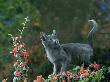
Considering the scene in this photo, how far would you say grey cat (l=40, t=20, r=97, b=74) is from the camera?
39.2ft

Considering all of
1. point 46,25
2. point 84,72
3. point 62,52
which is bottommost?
point 84,72

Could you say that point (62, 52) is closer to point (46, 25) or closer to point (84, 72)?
point (84, 72)

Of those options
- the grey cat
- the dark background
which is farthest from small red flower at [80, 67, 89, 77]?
the dark background

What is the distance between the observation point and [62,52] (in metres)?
12.4

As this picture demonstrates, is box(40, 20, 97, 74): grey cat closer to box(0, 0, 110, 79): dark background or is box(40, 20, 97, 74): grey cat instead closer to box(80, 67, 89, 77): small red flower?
box(80, 67, 89, 77): small red flower

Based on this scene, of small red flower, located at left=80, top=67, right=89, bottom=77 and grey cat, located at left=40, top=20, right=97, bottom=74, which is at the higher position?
grey cat, located at left=40, top=20, right=97, bottom=74

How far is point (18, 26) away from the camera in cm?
1728

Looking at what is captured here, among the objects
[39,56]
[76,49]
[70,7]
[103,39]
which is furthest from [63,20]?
[76,49]

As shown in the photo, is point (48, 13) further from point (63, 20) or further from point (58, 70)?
point (58, 70)

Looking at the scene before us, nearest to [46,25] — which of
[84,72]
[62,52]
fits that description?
[62,52]

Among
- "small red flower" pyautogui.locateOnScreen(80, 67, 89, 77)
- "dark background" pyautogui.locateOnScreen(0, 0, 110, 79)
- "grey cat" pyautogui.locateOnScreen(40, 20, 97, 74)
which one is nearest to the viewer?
"small red flower" pyautogui.locateOnScreen(80, 67, 89, 77)

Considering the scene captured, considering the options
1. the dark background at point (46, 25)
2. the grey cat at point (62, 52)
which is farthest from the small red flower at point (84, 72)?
the dark background at point (46, 25)

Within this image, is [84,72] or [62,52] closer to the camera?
[84,72]

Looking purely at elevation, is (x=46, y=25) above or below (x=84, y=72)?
above
